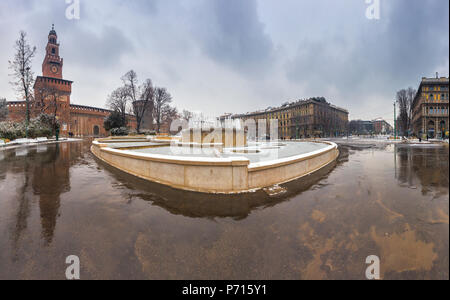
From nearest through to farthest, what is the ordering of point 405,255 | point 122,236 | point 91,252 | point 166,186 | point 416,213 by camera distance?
point 405,255 < point 91,252 < point 122,236 < point 416,213 < point 166,186

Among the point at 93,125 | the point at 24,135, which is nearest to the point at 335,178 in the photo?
the point at 24,135

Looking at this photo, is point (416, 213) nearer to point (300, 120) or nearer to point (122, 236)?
point (122, 236)

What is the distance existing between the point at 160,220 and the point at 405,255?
154 inches

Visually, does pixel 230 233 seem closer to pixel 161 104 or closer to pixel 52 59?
pixel 161 104

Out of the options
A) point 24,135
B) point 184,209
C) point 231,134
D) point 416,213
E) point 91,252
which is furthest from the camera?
point 24,135

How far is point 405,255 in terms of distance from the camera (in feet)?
7.64

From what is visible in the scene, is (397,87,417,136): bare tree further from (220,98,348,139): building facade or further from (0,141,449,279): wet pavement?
(0,141,449,279): wet pavement

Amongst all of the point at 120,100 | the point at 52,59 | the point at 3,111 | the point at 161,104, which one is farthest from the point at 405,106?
the point at 52,59

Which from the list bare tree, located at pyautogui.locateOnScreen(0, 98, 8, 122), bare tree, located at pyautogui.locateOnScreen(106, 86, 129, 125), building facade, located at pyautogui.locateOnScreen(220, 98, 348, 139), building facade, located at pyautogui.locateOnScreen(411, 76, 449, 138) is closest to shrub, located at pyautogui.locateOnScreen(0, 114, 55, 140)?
bare tree, located at pyautogui.locateOnScreen(106, 86, 129, 125)

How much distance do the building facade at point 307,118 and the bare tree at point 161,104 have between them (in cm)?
2453

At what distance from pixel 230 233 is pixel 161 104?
47.4 meters

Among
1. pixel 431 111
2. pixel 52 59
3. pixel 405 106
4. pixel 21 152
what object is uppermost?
pixel 52 59

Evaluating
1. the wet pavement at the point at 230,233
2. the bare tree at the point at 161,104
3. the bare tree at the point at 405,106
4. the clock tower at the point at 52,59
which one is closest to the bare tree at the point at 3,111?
the clock tower at the point at 52,59

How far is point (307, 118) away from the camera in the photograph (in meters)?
70.2
